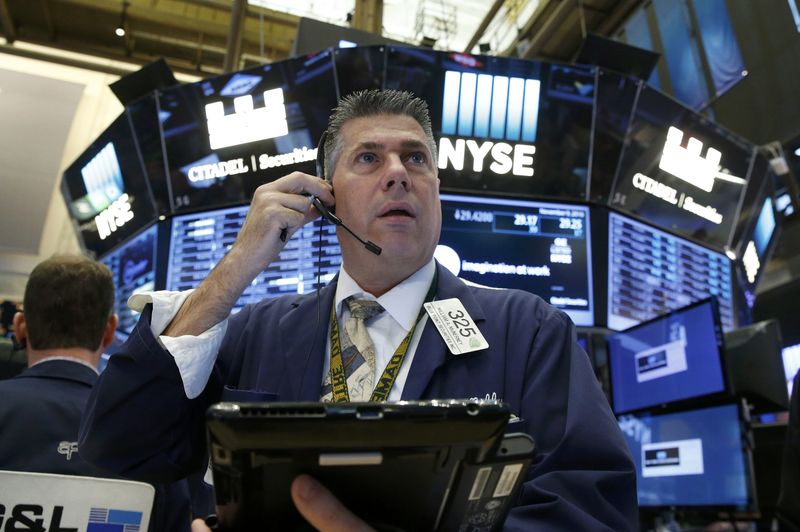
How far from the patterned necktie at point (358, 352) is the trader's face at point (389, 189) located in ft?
0.39

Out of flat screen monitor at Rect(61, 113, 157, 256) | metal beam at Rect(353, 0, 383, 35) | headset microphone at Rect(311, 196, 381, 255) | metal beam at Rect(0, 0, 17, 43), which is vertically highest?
metal beam at Rect(0, 0, 17, 43)

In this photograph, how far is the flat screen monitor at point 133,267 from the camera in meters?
4.44

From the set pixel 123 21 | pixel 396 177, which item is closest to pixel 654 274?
pixel 396 177

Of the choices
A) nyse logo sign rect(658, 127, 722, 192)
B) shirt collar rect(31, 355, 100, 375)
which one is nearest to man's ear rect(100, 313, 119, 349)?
shirt collar rect(31, 355, 100, 375)

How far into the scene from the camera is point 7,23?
712cm

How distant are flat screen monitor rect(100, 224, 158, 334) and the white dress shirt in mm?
3165

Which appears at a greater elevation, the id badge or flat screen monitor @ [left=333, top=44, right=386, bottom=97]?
flat screen monitor @ [left=333, top=44, right=386, bottom=97]

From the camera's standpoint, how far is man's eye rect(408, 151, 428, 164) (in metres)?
1.68

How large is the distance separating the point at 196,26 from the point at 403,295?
6.78 metres

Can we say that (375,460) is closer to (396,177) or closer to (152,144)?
(396,177)

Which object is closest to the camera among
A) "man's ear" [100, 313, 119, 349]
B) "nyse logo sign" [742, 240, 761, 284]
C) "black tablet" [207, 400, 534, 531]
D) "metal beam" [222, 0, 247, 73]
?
"black tablet" [207, 400, 534, 531]

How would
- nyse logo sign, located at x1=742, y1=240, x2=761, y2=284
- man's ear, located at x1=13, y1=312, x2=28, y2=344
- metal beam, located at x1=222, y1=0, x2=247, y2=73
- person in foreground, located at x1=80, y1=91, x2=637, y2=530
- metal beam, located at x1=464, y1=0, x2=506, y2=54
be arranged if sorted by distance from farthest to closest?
metal beam, located at x1=464, y1=0, x2=506, y2=54
metal beam, located at x1=222, y1=0, x2=247, y2=73
nyse logo sign, located at x1=742, y1=240, x2=761, y2=284
man's ear, located at x1=13, y1=312, x2=28, y2=344
person in foreground, located at x1=80, y1=91, x2=637, y2=530

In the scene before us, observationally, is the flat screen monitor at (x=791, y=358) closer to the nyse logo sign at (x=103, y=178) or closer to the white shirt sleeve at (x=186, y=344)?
the nyse logo sign at (x=103, y=178)

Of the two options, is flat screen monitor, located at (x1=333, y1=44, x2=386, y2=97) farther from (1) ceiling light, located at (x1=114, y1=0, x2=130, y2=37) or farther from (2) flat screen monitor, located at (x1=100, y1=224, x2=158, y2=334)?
(1) ceiling light, located at (x1=114, y1=0, x2=130, y2=37)
